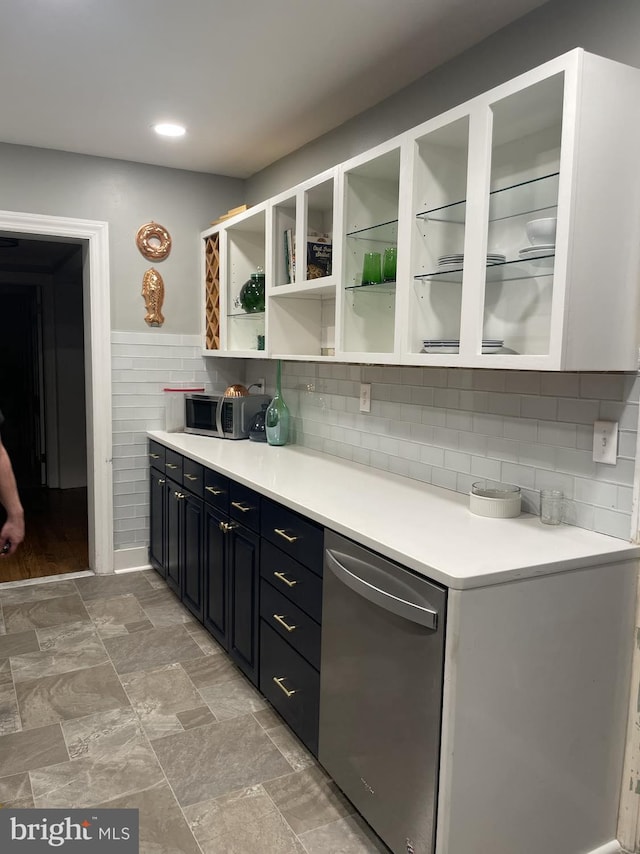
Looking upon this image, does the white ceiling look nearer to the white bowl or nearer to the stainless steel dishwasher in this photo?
the white bowl

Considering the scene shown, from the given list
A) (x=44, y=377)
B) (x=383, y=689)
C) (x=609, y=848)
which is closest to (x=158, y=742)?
(x=383, y=689)

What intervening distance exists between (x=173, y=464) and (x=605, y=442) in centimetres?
235

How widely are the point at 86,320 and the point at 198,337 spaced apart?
0.67 metres

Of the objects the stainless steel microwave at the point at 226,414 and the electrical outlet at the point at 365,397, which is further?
the stainless steel microwave at the point at 226,414

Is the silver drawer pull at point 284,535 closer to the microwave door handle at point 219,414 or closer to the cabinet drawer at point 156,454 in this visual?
the microwave door handle at point 219,414

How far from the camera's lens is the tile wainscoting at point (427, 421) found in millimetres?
1889

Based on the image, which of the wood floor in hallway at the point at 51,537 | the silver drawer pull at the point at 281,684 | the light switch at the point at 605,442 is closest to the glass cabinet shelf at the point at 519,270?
the light switch at the point at 605,442

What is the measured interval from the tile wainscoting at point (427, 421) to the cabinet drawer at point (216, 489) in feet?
2.08

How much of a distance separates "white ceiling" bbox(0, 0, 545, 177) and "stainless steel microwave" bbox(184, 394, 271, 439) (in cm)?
137

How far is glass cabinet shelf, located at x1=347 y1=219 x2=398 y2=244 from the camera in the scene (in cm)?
240

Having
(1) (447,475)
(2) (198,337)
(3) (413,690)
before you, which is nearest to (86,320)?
(2) (198,337)

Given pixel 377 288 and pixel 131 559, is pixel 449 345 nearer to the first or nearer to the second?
pixel 377 288

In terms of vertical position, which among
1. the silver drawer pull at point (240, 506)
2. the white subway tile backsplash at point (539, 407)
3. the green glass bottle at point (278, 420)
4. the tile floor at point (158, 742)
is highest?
the white subway tile backsplash at point (539, 407)

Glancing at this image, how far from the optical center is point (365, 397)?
9.85ft
